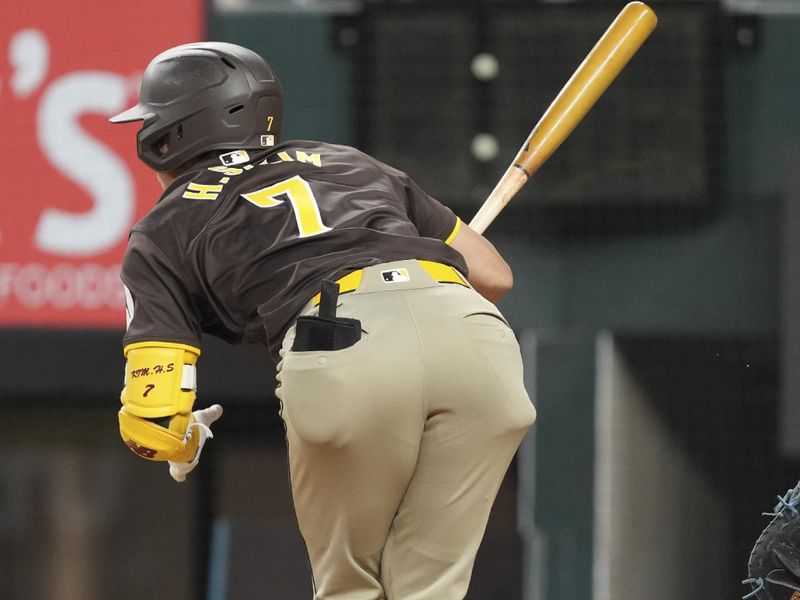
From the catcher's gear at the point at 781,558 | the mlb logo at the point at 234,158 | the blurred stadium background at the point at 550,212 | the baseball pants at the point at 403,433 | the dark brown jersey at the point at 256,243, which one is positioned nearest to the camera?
the baseball pants at the point at 403,433

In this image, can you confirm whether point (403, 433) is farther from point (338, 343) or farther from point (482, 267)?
point (482, 267)

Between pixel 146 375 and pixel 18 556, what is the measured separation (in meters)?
3.02

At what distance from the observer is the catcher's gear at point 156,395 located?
8.71ft

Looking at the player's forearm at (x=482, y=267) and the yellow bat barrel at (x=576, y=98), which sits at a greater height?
the yellow bat barrel at (x=576, y=98)

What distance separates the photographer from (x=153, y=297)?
2.69 meters

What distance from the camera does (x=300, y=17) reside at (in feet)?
16.7

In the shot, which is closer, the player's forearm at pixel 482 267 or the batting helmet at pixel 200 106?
the batting helmet at pixel 200 106

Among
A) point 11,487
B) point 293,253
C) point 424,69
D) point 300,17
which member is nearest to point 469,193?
point 424,69

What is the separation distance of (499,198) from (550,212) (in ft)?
5.06

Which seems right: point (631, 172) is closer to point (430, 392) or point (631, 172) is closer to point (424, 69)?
point (424, 69)

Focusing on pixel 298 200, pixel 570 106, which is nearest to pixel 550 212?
pixel 570 106

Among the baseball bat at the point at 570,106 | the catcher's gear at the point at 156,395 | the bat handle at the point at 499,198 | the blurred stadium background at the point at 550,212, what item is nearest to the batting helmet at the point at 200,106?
the catcher's gear at the point at 156,395

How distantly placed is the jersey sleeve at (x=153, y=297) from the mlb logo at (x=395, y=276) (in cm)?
36

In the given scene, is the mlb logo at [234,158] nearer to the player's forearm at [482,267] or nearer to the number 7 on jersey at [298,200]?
the number 7 on jersey at [298,200]
